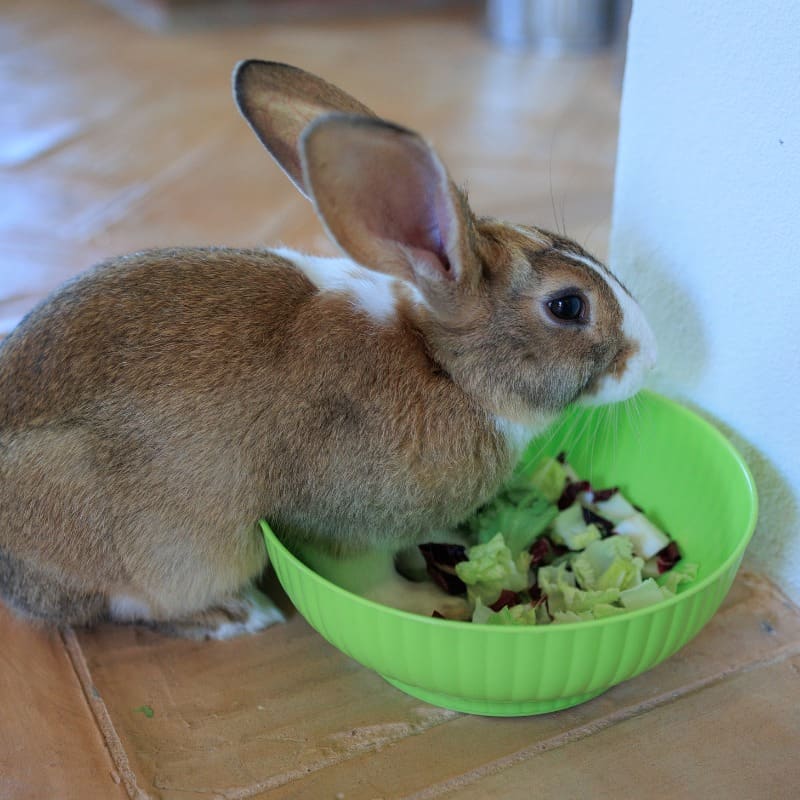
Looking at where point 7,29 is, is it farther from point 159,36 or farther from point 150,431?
point 150,431

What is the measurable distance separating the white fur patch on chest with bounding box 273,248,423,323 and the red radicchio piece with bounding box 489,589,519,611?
342mm

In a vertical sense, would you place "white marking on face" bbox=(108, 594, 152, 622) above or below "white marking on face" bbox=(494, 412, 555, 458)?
below

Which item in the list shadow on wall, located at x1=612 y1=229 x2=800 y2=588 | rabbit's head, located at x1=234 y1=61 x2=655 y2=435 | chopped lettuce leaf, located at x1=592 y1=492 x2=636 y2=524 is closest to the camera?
rabbit's head, located at x1=234 y1=61 x2=655 y2=435

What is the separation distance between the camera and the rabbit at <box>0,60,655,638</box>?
959mm

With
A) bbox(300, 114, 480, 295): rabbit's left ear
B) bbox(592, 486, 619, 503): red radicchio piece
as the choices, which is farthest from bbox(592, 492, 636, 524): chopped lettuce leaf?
bbox(300, 114, 480, 295): rabbit's left ear

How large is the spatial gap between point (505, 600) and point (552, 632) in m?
0.24

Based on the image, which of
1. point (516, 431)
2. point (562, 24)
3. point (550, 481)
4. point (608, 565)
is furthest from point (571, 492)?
point (562, 24)

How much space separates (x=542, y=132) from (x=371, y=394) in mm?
1631

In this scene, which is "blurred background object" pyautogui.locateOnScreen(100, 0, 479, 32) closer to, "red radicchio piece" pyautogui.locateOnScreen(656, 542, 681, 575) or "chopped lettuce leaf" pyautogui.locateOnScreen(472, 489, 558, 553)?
"chopped lettuce leaf" pyautogui.locateOnScreen(472, 489, 558, 553)

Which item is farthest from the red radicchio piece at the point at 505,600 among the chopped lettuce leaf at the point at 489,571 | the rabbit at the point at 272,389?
the rabbit at the point at 272,389

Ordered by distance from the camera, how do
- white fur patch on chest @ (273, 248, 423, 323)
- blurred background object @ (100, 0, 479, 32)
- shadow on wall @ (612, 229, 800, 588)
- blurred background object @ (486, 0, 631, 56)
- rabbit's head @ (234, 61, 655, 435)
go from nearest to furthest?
rabbit's head @ (234, 61, 655, 435) < white fur patch on chest @ (273, 248, 423, 323) < shadow on wall @ (612, 229, 800, 588) < blurred background object @ (486, 0, 631, 56) < blurred background object @ (100, 0, 479, 32)

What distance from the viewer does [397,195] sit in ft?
2.78

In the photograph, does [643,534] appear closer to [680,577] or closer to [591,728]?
[680,577]

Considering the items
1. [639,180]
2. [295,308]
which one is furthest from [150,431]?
[639,180]
